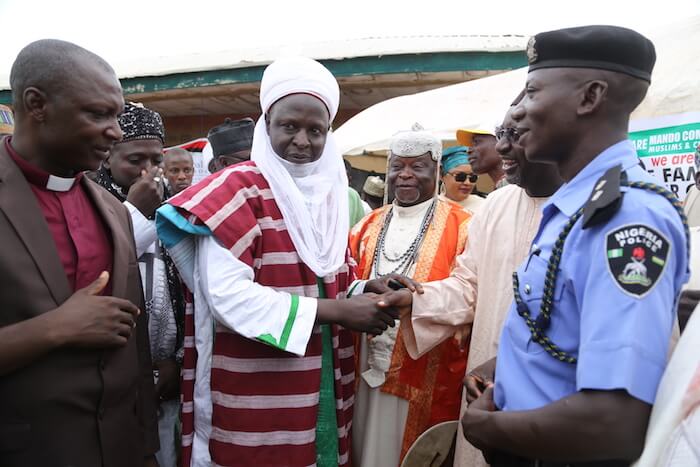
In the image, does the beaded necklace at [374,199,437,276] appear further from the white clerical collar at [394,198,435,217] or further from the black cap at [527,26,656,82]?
the black cap at [527,26,656,82]

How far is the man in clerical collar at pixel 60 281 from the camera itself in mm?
1564

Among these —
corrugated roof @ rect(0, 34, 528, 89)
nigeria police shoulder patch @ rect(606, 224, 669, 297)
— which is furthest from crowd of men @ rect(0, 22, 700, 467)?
corrugated roof @ rect(0, 34, 528, 89)

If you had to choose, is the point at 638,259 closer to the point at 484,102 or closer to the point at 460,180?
the point at 460,180

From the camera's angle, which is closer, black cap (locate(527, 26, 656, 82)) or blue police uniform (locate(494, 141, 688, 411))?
blue police uniform (locate(494, 141, 688, 411))

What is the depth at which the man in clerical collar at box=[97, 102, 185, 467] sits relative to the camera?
8.09 feet

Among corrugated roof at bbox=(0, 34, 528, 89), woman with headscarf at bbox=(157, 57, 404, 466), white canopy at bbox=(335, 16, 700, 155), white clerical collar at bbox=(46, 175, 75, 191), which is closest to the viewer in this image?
white clerical collar at bbox=(46, 175, 75, 191)

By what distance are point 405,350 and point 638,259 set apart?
6.14 feet

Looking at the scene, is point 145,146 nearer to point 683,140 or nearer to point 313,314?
point 313,314

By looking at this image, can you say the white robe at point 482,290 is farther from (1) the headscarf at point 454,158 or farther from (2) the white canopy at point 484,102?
(1) the headscarf at point 454,158

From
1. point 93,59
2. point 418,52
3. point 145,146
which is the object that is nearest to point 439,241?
point 145,146

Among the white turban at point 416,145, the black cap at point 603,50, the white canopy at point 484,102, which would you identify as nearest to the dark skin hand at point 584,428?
the black cap at point 603,50

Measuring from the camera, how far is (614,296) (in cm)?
109

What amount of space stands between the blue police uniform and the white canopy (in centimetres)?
246

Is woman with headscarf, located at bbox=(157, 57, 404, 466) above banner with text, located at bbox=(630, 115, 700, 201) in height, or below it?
below
